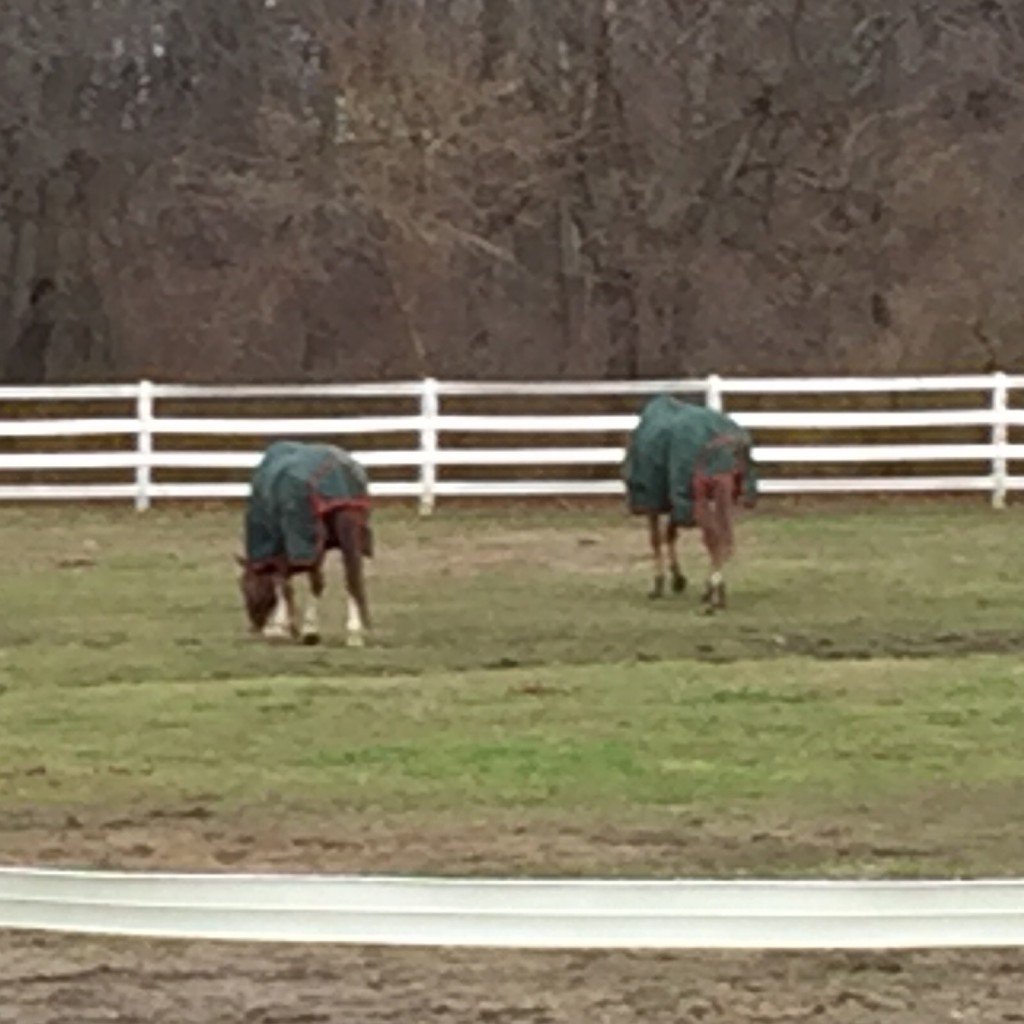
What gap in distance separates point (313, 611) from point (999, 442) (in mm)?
11157

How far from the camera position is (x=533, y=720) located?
38.1ft

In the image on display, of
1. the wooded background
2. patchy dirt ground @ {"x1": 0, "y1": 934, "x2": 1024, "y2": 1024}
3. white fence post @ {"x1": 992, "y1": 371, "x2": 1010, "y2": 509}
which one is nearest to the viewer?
patchy dirt ground @ {"x1": 0, "y1": 934, "x2": 1024, "y2": 1024}

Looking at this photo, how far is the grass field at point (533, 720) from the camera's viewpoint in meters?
8.91

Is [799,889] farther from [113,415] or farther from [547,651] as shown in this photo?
[113,415]

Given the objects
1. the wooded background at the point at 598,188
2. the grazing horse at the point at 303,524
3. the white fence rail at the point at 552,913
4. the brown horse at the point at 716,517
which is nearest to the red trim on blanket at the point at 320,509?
the grazing horse at the point at 303,524

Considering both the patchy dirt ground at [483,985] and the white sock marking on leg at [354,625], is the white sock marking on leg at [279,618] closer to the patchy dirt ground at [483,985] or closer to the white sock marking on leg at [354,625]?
the white sock marking on leg at [354,625]

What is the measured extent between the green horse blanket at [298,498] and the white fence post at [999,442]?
11.2m

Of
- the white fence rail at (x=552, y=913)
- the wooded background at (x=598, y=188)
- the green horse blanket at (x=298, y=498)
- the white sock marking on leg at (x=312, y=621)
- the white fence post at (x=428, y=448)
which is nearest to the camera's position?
the white fence rail at (x=552, y=913)

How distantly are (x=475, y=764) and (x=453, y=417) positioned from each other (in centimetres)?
1488

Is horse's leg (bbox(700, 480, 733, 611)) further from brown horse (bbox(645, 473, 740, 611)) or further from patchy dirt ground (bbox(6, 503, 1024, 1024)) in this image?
patchy dirt ground (bbox(6, 503, 1024, 1024))

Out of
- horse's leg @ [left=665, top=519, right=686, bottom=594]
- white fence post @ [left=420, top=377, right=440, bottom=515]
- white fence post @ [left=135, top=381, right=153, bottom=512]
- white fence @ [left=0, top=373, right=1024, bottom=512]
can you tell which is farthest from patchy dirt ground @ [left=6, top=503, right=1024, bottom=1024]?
white fence post @ [left=135, top=381, right=153, bottom=512]

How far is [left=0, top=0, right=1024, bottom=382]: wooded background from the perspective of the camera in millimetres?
30891

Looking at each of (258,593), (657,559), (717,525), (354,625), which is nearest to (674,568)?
(657,559)

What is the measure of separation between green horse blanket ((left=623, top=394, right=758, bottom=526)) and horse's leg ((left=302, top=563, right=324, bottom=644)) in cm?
249
